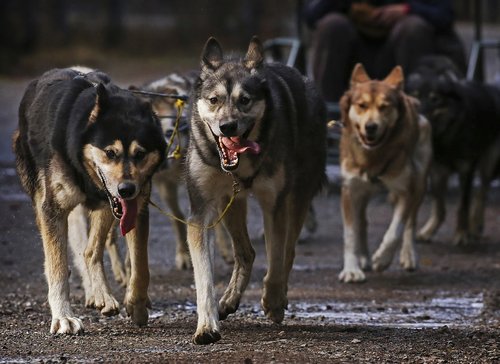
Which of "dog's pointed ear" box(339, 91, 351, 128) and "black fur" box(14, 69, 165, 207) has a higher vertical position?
"black fur" box(14, 69, 165, 207)

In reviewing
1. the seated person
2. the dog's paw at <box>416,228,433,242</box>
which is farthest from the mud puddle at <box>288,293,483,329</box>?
the seated person

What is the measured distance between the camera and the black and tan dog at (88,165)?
18.5 ft

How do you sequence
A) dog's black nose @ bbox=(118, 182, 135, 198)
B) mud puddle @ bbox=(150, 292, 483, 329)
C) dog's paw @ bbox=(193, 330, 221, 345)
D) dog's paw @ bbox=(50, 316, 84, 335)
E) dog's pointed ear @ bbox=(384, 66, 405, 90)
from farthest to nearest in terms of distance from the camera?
1. dog's pointed ear @ bbox=(384, 66, 405, 90)
2. mud puddle @ bbox=(150, 292, 483, 329)
3. dog's paw @ bbox=(50, 316, 84, 335)
4. dog's black nose @ bbox=(118, 182, 135, 198)
5. dog's paw @ bbox=(193, 330, 221, 345)

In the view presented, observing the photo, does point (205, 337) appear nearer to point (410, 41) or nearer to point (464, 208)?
point (464, 208)

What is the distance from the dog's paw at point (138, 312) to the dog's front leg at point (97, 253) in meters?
0.16

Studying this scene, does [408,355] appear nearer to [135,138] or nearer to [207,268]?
A: [207,268]

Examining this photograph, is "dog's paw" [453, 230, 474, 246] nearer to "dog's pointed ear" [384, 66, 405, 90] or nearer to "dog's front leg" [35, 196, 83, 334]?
"dog's pointed ear" [384, 66, 405, 90]

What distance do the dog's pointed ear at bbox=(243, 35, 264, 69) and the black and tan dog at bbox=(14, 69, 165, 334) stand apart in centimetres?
52

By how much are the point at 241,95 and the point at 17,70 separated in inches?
785

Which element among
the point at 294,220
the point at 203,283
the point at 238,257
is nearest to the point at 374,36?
the point at 294,220

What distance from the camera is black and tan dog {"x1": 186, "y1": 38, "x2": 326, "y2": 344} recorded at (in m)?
Answer: 5.73

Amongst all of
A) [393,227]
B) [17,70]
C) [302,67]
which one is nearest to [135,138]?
[393,227]

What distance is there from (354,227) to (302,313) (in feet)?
5.59

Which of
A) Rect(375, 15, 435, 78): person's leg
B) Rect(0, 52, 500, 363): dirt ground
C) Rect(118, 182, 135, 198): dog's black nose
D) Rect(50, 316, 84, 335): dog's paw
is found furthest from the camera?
Rect(375, 15, 435, 78): person's leg
